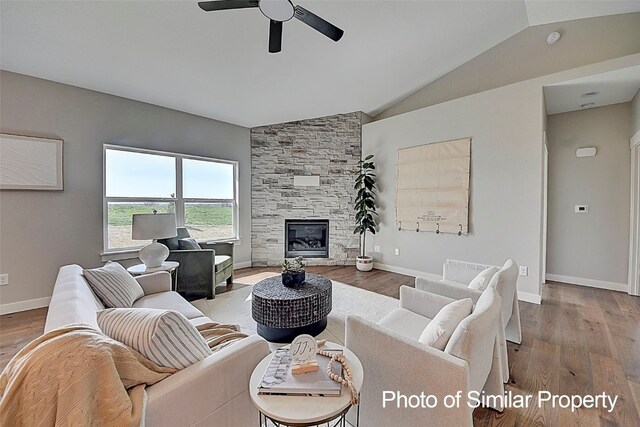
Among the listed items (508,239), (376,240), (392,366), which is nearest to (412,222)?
(376,240)

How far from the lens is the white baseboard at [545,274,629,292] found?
3.94 meters

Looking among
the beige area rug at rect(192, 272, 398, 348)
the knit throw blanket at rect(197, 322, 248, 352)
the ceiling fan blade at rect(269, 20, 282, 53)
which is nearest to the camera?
the knit throw blanket at rect(197, 322, 248, 352)

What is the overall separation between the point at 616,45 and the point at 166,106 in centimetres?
582

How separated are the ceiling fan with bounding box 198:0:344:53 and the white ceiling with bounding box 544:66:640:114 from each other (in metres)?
3.06

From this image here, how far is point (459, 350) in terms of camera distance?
4.01 ft

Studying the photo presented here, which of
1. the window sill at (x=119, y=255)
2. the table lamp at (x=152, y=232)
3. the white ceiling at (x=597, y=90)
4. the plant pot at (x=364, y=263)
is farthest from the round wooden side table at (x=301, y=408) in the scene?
the white ceiling at (x=597, y=90)

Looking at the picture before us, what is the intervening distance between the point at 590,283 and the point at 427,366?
4650 mm

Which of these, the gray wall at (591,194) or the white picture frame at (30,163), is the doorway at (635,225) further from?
the white picture frame at (30,163)

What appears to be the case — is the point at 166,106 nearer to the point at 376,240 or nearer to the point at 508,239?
the point at 376,240

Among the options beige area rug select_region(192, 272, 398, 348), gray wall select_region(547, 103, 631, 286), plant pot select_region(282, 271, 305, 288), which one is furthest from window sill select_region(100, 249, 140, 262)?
gray wall select_region(547, 103, 631, 286)

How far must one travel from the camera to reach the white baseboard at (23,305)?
10.2 ft

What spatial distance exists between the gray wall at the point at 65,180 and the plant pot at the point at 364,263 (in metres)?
3.87

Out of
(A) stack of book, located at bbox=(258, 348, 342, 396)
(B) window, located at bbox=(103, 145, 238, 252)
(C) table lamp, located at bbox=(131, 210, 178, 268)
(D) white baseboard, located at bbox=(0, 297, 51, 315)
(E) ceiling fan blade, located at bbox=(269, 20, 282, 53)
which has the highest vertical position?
(E) ceiling fan blade, located at bbox=(269, 20, 282, 53)

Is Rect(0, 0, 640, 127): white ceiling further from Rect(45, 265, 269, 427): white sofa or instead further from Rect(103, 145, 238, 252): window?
Rect(45, 265, 269, 427): white sofa
